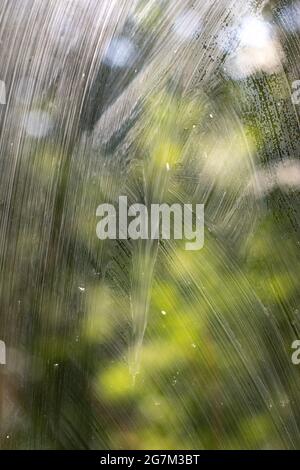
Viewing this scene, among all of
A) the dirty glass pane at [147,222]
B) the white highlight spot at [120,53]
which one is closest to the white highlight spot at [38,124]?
the dirty glass pane at [147,222]

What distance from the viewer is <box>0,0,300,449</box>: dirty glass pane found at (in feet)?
2.19

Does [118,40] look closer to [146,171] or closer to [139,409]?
[146,171]

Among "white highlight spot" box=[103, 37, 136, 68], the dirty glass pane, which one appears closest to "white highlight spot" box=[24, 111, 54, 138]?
the dirty glass pane

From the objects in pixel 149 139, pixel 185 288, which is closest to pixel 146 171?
pixel 149 139

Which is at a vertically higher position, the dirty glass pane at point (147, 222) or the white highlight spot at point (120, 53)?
the white highlight spot at point (120, 53)

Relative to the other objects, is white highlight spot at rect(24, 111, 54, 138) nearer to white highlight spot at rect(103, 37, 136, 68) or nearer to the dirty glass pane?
the dirty glass pane

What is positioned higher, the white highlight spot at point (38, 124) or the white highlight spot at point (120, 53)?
the white highlight spot at point (120, 53)

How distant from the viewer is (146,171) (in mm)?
680

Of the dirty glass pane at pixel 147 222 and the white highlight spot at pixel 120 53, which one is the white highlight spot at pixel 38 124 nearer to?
the dirty glass pane at pixel 147 222

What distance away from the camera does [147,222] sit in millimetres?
685

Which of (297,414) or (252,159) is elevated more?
(252,159)

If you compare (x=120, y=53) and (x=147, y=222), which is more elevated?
(x=120, y=53)

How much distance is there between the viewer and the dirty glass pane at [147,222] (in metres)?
0.67
